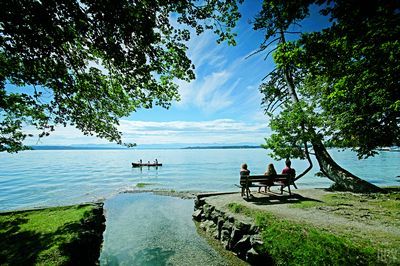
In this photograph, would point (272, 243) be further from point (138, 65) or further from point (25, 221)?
point (25, 221)

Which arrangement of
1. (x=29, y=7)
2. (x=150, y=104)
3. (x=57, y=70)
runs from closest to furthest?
1. (x=29, y=7)
2. (x=57, y=70)
3. (x=150, y=104)

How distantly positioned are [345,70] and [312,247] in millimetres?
6019

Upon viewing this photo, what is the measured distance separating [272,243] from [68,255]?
6.37 m

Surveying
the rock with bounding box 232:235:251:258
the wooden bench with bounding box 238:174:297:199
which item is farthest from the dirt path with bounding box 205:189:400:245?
the rock with bounding box 232:235:251:258

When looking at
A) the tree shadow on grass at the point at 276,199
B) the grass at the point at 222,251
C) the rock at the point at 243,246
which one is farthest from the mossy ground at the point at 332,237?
the grass at the point at 222,251

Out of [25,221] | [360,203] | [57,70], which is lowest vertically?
[25,221]

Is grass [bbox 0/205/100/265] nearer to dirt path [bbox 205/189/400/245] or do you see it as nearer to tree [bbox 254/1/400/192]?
dirt path [bbox 205/189/400/245]

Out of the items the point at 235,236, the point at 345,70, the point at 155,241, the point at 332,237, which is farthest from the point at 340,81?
the point at 155,241

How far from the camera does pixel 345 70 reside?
7.45 metres

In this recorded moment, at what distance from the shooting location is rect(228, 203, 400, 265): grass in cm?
531

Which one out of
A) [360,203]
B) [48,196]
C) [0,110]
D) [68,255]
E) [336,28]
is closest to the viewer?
[336,28]

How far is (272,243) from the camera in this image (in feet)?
22.2

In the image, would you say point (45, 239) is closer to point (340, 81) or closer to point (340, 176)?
point (340, 81)

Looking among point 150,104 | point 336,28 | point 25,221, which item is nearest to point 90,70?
point 150,104
